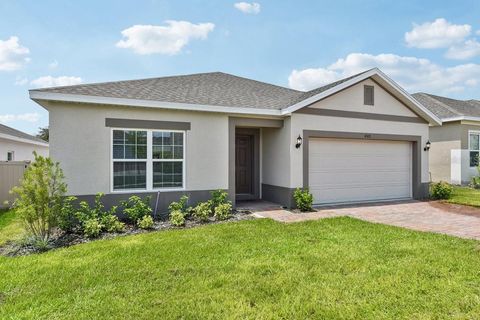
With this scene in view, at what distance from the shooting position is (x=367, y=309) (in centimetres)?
349

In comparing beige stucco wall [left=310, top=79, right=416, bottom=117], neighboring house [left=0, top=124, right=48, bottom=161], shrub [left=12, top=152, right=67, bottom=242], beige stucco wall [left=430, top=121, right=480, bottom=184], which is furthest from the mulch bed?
beige stucco wall [left=430, top=121, right=480, bottom=184]

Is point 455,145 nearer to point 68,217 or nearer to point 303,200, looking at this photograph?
point 303,200

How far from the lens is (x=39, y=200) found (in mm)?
6242

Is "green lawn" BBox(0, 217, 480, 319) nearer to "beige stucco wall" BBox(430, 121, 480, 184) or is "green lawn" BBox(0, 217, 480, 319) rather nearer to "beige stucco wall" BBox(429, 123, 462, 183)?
"beige stucco wall" BBox(430, 121, 480, 184)

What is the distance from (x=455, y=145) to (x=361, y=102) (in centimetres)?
854

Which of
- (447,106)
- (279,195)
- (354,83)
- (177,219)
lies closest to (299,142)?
(279,195)

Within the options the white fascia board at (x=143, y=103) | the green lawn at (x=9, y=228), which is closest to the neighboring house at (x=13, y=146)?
the green lawn at (x=9, y=228)

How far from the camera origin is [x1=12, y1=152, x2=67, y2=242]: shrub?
6.15m

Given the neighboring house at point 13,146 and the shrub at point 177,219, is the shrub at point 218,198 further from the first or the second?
the neighboring house at point 13,146

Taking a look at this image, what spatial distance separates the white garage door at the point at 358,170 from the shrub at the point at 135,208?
17.9ft

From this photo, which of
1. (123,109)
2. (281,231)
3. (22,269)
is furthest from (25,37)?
(281,231)

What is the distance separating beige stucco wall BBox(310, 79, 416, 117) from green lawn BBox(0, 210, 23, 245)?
9.05 m

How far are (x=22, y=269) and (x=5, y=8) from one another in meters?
7.54

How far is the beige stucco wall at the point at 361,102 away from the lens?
10.4 metres
